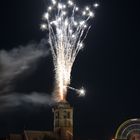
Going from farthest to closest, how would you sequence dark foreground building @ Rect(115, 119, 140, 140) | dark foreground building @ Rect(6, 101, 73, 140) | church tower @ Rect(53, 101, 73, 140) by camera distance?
church tower @ Rect(53, 101, 73, 140)
dark foreground building @ Rect(6, 101, 73, 140)
dark foreground building @ Rect(115, 119, 140, 140)

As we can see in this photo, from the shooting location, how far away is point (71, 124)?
146 m

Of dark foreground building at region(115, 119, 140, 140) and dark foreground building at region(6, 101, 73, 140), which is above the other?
dark foreground building at region(6, 101, 73, 140)

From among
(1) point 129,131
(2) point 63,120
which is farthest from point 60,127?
(1) point 129,131

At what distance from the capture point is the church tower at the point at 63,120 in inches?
5693

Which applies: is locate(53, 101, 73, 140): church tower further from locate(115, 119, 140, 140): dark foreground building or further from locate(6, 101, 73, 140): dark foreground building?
locate(115, 119, 140, 140): dark foreground building

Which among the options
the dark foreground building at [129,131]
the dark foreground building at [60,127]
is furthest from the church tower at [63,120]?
the dark foreground building at [129,131]

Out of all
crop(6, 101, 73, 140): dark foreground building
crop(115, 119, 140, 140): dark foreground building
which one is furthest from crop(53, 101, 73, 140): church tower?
crop(115, 119, 140, 140): dark foreground building

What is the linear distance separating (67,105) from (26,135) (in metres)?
12.8

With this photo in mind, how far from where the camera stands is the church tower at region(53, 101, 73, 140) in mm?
144600

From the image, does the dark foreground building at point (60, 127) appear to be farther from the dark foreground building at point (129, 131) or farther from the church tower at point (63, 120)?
the dark foreground building at point (129, 131)

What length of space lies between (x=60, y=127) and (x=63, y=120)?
188cm

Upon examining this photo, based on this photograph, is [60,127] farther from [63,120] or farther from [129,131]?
[129,131]

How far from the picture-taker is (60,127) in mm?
144750

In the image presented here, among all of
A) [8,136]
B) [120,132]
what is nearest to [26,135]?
[8,136]
